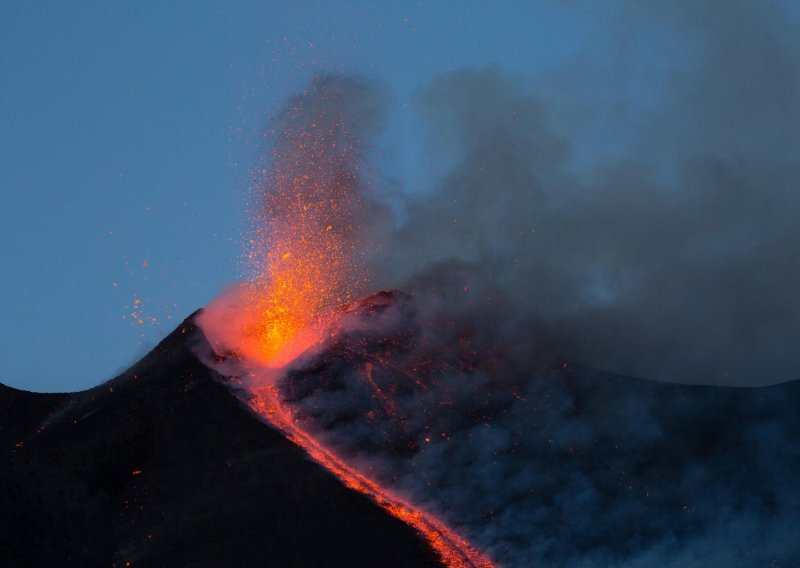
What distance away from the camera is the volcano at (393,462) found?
2233cm

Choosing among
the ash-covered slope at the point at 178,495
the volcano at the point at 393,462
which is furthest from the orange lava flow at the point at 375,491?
the ash-covered slope at the point at 178,495

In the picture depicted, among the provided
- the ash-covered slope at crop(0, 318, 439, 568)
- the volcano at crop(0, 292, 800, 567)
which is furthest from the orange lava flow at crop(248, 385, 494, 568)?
the ash-covered slope at crop(0, 318, 439, 568)

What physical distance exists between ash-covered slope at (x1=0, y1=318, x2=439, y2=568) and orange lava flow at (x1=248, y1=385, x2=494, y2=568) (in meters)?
0.41

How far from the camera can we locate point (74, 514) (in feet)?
78.2

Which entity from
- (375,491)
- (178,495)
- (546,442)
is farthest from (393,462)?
(178,495)

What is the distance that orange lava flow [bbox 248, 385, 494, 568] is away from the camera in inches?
866

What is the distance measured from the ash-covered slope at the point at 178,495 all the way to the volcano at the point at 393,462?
5 cm

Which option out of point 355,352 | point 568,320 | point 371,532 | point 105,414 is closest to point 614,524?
point 371,532

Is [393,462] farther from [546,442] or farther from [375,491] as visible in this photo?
[546,442]

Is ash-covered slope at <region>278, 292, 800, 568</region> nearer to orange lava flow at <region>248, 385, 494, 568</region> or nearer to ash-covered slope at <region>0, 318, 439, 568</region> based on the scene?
orange lava flow at <region>248, 385, 494, 568</region>

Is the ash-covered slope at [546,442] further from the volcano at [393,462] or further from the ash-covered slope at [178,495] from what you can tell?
the ash-covered slope at [178,495]

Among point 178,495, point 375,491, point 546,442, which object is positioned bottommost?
point 375,491

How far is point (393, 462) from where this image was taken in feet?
88.0

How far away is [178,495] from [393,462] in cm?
539
